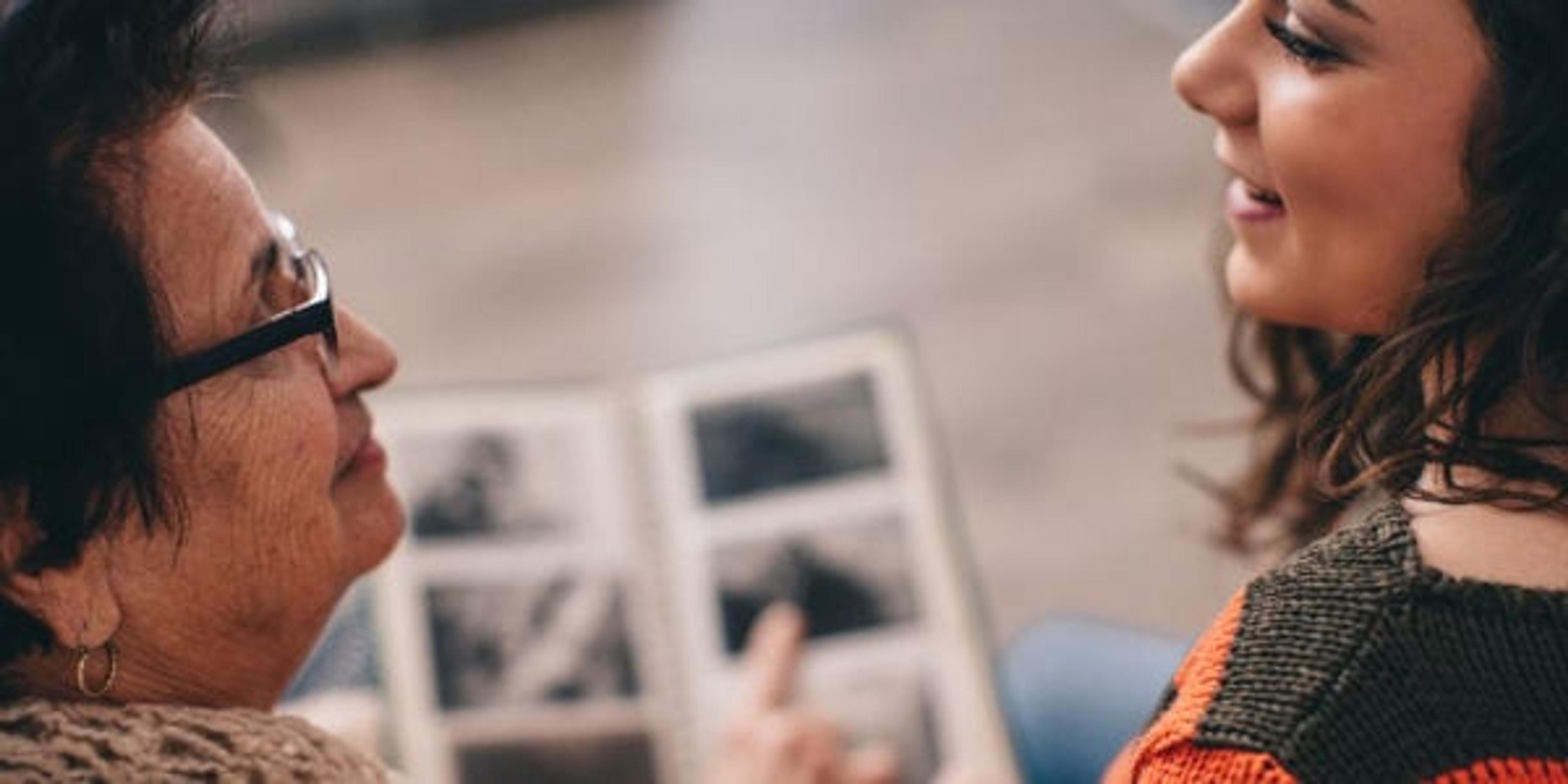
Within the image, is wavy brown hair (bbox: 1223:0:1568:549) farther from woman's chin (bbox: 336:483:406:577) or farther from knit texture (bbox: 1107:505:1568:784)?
woman's chin (bbox: 336:483:406:577)

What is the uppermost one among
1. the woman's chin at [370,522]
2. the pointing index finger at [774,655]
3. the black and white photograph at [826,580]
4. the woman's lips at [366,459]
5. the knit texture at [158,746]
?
the woman's lips at [366,459]

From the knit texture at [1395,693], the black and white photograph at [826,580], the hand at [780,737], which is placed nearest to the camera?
the knit texture at [1395,693]

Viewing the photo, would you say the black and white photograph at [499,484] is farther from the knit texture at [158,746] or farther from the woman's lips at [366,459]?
the knit texture at [158,746]

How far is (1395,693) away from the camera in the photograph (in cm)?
77

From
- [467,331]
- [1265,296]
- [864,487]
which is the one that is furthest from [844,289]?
[1265,296]

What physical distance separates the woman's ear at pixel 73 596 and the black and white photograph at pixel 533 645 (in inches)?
19.0

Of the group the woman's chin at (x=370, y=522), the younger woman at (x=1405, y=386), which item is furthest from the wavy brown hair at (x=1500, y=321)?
the woman's chin at (x=370, y=522)

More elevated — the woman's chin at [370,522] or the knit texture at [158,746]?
the woman's chin at [370,522]

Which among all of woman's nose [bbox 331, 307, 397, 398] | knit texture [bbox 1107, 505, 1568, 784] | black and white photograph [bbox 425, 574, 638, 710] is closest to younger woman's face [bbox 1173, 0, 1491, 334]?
knit texture [bbox 1107, 505, 1568, 784]

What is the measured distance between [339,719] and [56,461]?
540 millimetres

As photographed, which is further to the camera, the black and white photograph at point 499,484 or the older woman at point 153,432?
the black and white photograph at point 499,484

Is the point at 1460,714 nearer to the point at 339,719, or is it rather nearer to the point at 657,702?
the point at 657,702

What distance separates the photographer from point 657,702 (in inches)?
53.4

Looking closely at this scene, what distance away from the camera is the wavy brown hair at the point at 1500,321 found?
85 centimetres
